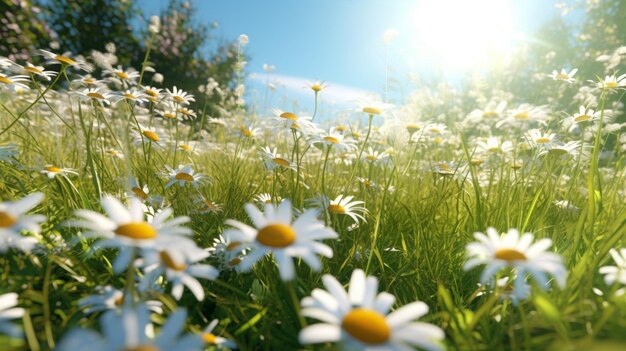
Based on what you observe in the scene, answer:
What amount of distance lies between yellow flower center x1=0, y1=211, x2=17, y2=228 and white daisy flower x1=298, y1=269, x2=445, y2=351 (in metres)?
0.56

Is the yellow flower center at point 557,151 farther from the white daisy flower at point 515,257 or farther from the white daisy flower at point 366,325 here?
the white daisy flower at point 366,325

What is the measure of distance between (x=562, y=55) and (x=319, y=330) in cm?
1161

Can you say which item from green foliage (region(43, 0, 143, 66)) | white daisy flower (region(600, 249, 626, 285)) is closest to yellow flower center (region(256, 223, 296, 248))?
white daisy flower (region(600, 249, 626, 285))

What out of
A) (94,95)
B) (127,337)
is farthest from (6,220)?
(94,95)

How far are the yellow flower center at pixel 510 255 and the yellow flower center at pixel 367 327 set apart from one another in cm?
31

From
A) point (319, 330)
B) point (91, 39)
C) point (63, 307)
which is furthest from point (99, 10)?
point (319, 330)

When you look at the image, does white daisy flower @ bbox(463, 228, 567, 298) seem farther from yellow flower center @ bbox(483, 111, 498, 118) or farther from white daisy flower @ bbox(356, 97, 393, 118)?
yellow flower center @ bbox(483, 111, 498, 118)

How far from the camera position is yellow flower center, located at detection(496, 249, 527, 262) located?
82 centimetres

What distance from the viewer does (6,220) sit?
738 mm

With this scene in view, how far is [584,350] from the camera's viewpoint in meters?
0.65

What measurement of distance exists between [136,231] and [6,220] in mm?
229

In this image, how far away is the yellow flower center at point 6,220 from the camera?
73cm

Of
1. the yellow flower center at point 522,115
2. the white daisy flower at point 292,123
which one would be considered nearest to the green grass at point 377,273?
the white daisy flower at point 292,123

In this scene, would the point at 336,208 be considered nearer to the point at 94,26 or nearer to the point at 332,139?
the point at 332,139
